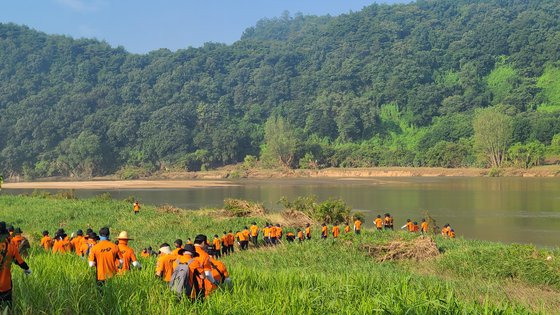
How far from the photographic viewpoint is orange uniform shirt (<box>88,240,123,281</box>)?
29.5 feet

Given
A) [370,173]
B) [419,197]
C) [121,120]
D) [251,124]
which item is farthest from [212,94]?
[419,197]

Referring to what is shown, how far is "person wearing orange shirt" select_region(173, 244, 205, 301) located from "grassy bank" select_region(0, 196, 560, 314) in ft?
1.00

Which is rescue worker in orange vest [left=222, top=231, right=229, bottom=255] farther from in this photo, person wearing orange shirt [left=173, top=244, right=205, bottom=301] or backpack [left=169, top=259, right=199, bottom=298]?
backpack [left=169, top=259, right=199, bottom=298]

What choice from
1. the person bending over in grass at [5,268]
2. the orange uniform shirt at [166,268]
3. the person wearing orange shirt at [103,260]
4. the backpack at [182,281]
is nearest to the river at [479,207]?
the orange uniform shirt at [166,268]

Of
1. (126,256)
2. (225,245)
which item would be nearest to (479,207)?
(225,245)

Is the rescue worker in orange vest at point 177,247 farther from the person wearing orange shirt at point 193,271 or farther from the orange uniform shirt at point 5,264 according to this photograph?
the orange uniform shirt at point 5,264

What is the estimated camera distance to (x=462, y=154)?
95688mm

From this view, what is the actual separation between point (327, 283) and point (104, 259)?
4.18 m

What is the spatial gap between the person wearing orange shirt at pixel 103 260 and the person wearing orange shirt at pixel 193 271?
1.49 meters

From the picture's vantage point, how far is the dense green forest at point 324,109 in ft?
358

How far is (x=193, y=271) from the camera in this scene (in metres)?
8.20

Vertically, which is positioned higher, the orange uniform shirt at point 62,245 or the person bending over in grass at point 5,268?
the person bending over in grass at point 5,268

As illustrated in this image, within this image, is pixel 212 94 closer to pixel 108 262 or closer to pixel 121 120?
pixel 121 120

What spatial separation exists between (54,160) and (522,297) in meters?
130
